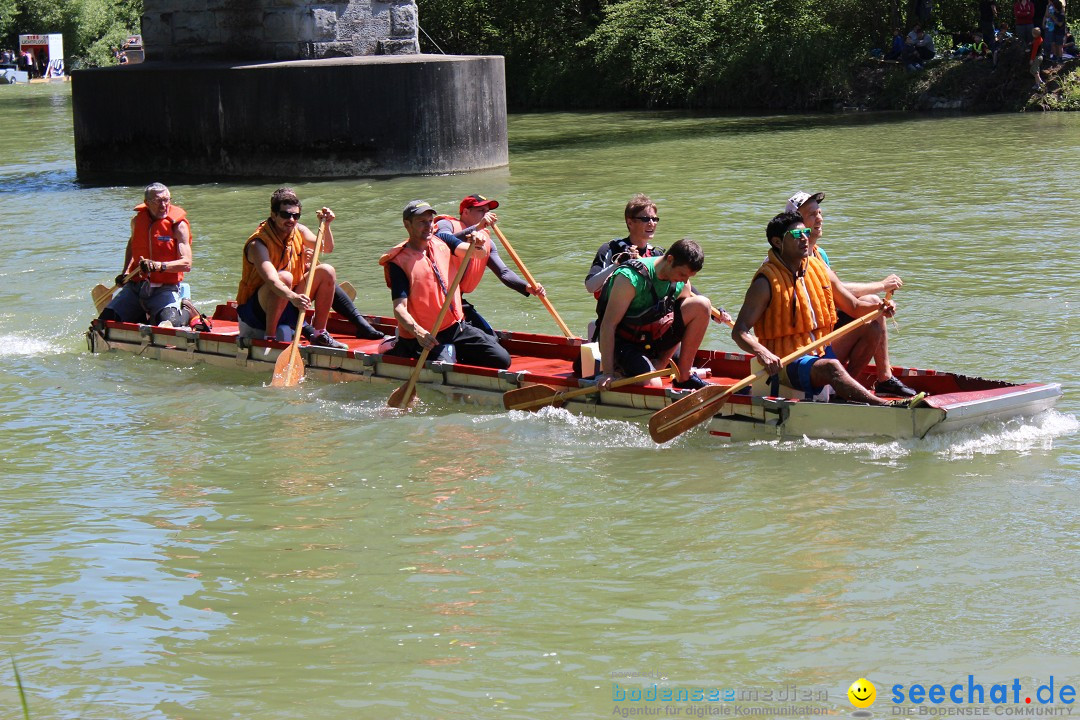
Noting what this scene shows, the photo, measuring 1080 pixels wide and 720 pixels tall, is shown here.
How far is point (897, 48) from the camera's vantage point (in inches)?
1232

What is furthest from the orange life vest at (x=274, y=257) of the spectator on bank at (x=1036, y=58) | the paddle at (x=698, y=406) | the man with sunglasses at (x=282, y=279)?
the spectator on bank at (x=1036, y=58)

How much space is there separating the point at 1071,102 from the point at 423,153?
1295 cm

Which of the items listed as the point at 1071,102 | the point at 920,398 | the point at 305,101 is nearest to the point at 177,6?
the point at 305,101

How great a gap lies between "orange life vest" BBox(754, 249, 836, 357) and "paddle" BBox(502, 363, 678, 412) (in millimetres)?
723

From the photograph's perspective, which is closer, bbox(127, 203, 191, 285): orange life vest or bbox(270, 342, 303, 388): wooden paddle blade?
bbox(270, 342, 303, 388): wooden paddle blade

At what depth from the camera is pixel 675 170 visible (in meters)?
22.4

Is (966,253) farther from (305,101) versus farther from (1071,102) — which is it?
(1071,102)

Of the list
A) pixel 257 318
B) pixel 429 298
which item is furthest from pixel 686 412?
pixel 257 318

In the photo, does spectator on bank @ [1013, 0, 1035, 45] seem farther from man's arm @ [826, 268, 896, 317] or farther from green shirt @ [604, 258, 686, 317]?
green shirt @ [604, 258, 686, 317]

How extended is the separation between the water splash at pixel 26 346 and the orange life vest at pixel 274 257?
87.5 inches

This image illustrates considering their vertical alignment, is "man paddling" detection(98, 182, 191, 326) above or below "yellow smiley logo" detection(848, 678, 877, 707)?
above

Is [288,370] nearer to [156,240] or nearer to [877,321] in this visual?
[156,240]

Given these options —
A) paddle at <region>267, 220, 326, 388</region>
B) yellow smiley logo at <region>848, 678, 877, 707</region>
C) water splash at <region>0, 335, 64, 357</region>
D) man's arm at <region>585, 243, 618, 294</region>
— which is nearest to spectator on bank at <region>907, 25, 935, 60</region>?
water splash at <region>0, 335, 64, 357</region>

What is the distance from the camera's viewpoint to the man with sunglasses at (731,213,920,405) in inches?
319
